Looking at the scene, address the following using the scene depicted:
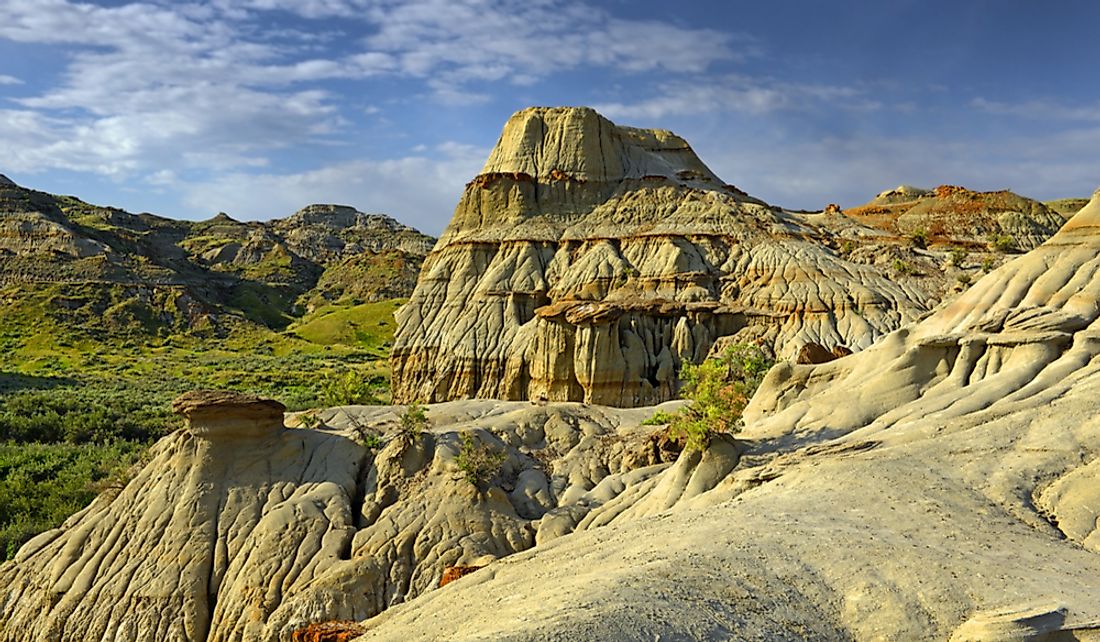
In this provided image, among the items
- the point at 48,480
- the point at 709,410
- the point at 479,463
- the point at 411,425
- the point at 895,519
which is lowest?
the point at 48,480

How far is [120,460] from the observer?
101 feet

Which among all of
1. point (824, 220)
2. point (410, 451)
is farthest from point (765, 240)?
point (410, 451)

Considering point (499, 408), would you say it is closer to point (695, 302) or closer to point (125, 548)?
point (125, 548)

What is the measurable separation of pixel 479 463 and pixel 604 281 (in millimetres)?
30154

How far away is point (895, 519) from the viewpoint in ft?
41.2

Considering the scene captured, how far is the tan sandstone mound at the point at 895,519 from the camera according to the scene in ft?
31.5

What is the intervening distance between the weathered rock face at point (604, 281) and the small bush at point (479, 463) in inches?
804

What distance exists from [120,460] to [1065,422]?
30.1 m

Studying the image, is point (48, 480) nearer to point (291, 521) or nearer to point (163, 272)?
point (291, 521)

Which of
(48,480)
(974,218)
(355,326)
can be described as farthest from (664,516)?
(355,326)

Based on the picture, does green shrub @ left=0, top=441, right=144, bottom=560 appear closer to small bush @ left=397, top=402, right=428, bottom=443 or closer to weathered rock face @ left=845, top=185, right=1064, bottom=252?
small bush @ left=397, top=402, right=428, bottom=443

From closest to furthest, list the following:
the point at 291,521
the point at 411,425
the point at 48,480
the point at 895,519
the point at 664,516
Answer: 1. the point at 895,519
2. the point at 664,516
3. the point at 291,521
4. the point at 411,425
5. the point at 48,480

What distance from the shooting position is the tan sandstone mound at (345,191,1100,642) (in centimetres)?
959

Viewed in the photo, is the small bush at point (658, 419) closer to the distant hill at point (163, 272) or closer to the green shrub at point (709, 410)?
the green shrub at point (709, 410)
